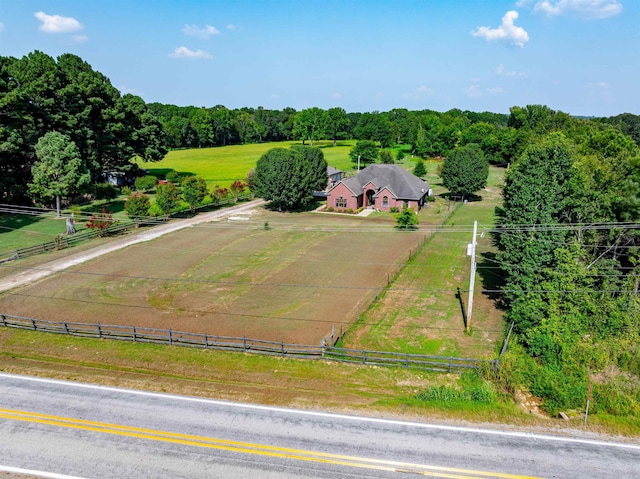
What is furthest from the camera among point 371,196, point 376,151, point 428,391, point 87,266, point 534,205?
point 376,151

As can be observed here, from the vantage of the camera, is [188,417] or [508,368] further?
[508,368]

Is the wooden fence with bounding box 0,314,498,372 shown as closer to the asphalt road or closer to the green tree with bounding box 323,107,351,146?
the asphalt road

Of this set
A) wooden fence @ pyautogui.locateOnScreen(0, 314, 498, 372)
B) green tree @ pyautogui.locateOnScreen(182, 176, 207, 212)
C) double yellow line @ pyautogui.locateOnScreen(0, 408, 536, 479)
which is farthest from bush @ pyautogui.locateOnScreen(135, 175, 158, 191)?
double yellow line @ pyautogui.locateOnScreen(0, 408, 536, 479)

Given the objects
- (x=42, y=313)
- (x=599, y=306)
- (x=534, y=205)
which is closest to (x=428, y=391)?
(x=599, y=306)

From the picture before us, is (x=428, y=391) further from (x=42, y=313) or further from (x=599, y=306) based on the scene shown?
(x=42, y=313)

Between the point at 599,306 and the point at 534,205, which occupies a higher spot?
the point at 534,205

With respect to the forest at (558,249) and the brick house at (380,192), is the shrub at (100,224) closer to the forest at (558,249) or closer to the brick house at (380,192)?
the forest at (558,249)
